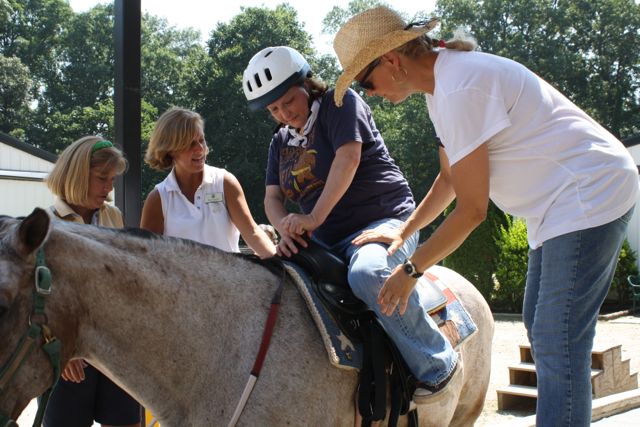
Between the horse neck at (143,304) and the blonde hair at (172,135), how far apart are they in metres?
1.27

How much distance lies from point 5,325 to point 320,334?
1.14 meters

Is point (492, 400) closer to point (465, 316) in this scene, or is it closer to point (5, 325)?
point (465, 316)

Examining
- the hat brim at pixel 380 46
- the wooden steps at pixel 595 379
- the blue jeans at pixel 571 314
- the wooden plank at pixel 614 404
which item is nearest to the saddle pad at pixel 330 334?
the blue jeans at pixel 571 314

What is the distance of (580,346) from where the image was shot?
2.56 meters

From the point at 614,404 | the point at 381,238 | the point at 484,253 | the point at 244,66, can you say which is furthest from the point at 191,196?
the point at 244,66

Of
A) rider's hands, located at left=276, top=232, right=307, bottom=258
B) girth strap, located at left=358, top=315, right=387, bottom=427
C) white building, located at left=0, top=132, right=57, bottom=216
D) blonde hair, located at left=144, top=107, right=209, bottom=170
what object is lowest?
girth strap, located at left=358, top=315, right=387, bottom=427

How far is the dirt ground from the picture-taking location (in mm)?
7672

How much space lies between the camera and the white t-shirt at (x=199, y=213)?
3988mm

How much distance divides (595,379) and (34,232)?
21.1 feet

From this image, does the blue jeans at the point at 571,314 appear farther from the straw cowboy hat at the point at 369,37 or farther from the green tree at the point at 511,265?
the green tree at the point at 511,265

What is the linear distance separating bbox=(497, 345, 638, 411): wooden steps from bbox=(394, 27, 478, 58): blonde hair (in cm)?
528

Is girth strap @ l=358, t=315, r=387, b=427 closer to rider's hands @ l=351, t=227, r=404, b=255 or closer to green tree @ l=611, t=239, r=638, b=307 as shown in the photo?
rider's hands @ l=351, t=227, r=404, b=255

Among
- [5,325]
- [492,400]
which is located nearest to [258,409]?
[5,325]

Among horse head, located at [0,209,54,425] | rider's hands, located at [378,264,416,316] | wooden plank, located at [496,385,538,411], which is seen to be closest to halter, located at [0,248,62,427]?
horse head, located at [0,209,54,425]
